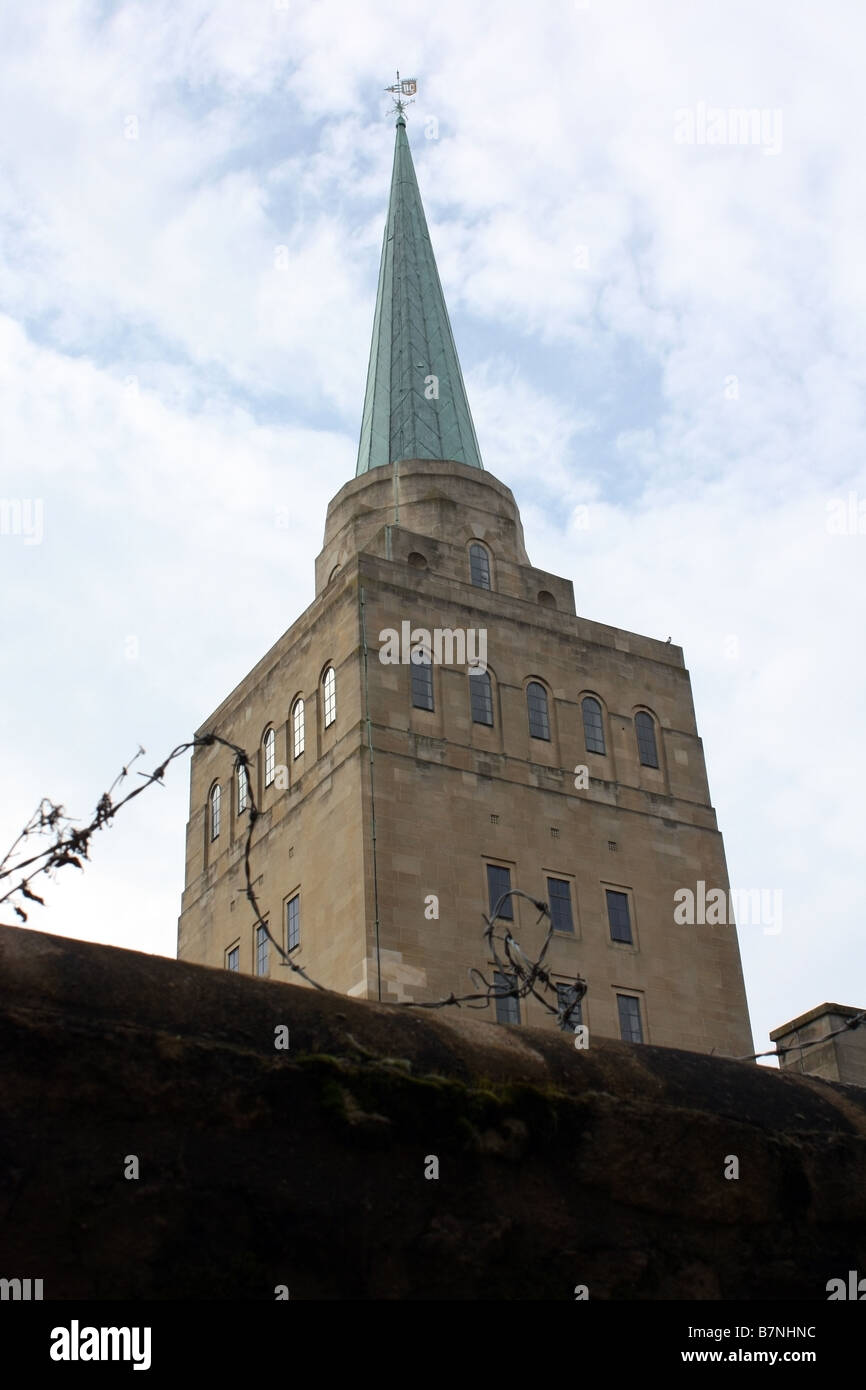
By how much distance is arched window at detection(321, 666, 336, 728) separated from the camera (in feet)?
137

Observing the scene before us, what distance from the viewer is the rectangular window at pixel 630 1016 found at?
3978 cm

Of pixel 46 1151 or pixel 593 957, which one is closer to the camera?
pixel 46 1151

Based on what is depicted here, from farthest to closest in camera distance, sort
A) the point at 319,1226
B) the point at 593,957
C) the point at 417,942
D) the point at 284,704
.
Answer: the point at 284,704
the point at 593,957
the point at 417,942
the point at 319,1226

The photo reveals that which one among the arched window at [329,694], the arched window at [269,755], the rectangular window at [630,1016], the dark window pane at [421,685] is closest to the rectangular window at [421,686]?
the dark window pane at [421,685]

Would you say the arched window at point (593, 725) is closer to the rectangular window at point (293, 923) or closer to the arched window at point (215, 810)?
the rectangular window at point (293, 923)

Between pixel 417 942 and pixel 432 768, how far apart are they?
4892mm

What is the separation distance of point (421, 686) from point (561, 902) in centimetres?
648

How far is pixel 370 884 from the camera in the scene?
124 ft

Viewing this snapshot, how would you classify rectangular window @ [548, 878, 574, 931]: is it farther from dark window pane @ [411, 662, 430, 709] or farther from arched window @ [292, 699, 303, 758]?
arched window @ [292, 699, 303, 758]

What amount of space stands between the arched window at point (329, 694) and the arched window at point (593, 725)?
23.4ft

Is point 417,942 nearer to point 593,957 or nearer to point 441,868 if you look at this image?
point 441,868

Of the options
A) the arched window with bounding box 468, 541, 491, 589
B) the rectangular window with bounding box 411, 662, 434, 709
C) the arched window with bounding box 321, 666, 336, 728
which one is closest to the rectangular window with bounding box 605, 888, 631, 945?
the rectangular window with bounding box 411, 662, 434, 709
